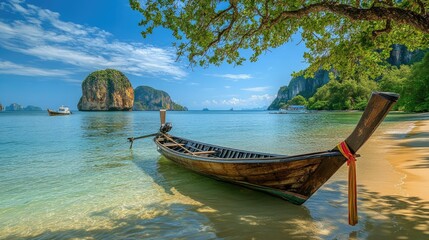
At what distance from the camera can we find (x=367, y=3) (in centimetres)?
767

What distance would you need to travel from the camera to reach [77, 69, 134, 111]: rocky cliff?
171 metres

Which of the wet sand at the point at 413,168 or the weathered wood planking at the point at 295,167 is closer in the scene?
the weathered wood planking at the point at 295,167

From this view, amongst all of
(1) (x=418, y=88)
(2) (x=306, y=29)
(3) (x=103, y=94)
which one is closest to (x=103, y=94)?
(3) (x=103, y=94)

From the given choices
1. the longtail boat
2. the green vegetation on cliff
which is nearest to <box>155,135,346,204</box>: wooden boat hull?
the longtail boat

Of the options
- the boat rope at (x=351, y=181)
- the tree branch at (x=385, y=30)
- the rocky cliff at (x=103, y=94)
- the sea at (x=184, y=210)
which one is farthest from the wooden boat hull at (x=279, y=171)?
the rocky cliff at (x=103, y=94)

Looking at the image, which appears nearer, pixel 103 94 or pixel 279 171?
pixel 279 171

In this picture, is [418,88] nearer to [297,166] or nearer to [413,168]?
[413,168]

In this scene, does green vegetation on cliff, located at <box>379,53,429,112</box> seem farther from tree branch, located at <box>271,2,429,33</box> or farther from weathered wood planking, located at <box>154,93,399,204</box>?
weathered wood planking, located at <box>154,93,399,204</box>

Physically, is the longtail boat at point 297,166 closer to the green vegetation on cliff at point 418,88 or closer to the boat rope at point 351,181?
the boat rope at point 351,181

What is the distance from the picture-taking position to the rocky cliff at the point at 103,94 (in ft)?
560

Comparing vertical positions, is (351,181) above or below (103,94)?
below

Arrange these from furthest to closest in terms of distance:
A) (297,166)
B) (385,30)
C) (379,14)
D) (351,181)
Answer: (385,30) < (297,166) < (379,14) < (351,181)

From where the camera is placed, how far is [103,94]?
6772 inches

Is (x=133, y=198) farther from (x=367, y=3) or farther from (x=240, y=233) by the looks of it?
(x=367, y=3)
